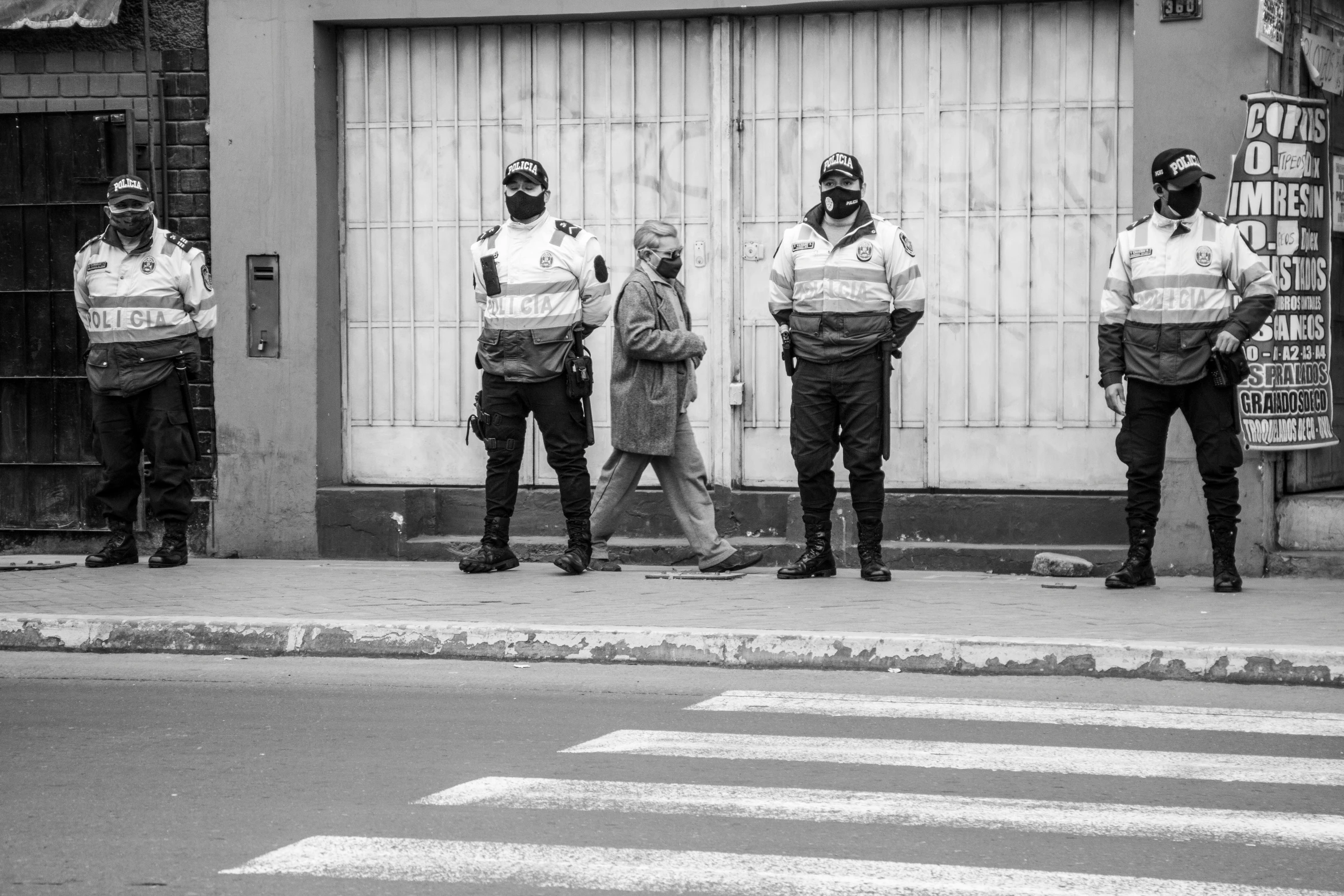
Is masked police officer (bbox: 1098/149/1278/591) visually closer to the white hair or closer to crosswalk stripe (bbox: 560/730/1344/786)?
the white hair

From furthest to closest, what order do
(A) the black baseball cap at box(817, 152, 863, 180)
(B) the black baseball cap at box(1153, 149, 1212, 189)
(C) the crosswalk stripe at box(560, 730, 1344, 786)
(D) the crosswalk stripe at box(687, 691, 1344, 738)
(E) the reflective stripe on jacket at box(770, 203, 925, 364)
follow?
(E) the reflective stripe on jacket at box(770, 203, 925, 364) < (A) the black baseball cap at box(817, 152, 863, 180) < (B) the black baseball cap at box(1153, 149, 1212, 189) < (D) the crosswalk stripe at box(687, 691, 1344, 738) < (C) the crosswalk stripe at box(560, 730, 1344, 786)

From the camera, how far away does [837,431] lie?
9.39 meters

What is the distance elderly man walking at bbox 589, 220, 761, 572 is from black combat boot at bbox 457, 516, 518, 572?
0.50 m

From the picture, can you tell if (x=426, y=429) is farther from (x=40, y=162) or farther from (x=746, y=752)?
(x=746, y=752)

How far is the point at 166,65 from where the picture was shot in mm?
10758

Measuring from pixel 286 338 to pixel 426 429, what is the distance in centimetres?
99

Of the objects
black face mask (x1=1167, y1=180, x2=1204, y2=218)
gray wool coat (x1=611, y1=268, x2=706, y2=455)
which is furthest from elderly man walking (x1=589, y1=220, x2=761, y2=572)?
black face mask (x1=1167, y1=180, x2=1204, y2=218)

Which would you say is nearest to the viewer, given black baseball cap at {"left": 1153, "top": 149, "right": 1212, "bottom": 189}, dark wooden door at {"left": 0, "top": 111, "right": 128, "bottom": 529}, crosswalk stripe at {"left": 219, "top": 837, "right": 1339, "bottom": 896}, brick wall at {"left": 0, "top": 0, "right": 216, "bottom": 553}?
crosswalk stripe at {"left": 219, "top": 837, "right": 1339, "bottom": 896}

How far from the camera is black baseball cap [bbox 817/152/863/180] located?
8.99 m

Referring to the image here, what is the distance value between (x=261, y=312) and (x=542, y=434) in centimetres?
220

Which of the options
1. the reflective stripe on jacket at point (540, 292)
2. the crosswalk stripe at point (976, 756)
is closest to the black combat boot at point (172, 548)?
the reflective stripe on jacket at point (540, 292)

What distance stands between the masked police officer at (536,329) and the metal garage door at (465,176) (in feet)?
3.44

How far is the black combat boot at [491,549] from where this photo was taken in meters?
9.70

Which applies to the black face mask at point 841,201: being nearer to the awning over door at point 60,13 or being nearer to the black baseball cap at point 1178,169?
the black baseball cap at point 1178,169
